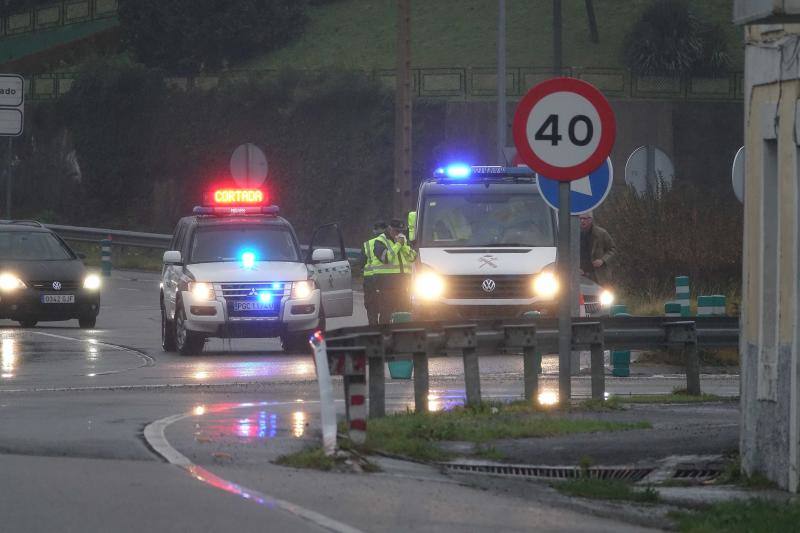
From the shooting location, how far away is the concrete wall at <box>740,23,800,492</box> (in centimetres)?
1036

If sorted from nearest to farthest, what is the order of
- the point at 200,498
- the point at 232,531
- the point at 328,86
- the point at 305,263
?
the point at 232,531
the point at 200,498
the point at 305,263
the point at 328,86

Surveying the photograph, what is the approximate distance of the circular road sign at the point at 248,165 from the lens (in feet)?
119

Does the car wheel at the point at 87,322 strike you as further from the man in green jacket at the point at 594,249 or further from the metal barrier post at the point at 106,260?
the metal barrier post at the point at 106,260

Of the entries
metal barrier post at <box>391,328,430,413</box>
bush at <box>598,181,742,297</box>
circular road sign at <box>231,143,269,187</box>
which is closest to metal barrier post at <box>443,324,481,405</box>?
metal barrier post at <box>391,328,430,413</box>

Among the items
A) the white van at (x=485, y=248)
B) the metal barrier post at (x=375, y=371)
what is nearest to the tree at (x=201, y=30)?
the white van at (x=485, y=248)

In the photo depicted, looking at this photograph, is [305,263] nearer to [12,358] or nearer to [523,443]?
[12,358]

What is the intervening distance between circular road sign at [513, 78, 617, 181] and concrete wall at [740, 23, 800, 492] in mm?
3204

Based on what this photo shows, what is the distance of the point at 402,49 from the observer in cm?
3309

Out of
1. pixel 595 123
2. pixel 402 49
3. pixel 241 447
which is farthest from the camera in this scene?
pixel 402 49

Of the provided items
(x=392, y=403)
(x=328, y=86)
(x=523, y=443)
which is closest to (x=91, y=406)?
(x=392, y=403)

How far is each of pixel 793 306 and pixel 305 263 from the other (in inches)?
590

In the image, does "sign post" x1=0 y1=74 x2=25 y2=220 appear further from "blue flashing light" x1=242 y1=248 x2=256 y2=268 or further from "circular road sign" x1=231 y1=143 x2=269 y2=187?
"blue flashing light" x1=242 y1=248 x2=256 y2=268

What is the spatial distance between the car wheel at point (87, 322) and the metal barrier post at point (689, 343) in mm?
13351

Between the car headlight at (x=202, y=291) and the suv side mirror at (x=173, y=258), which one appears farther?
the suv side mirror at (x=173, y=258)
